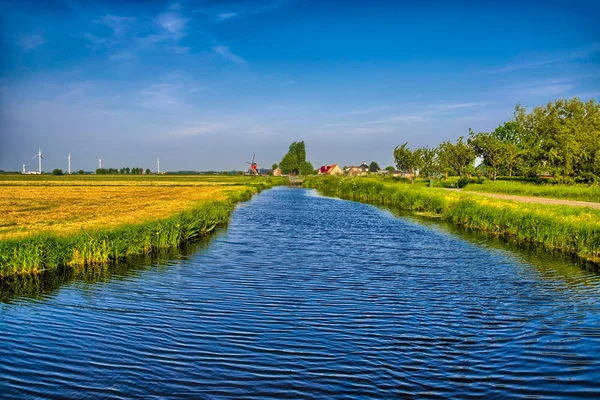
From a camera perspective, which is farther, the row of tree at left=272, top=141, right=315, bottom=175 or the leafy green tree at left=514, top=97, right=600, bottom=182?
the row of tree at left=272, top=141, right=315, bottom=175

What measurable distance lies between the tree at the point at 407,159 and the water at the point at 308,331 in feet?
217

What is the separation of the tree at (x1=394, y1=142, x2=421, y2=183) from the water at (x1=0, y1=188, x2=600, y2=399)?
217 ft

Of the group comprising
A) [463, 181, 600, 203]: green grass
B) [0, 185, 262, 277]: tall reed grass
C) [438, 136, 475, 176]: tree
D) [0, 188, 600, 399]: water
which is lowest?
[0, 188, 600, 399]: water

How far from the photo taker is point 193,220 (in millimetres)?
24703

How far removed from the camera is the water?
7.63 meters

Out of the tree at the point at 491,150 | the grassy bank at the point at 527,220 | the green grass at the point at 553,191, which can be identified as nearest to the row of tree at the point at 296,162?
the tree at the point at 491,150

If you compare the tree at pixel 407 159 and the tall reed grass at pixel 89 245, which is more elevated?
the tree at pixel 407 159

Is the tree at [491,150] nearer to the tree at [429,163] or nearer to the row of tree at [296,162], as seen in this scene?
the tree at [429,163]

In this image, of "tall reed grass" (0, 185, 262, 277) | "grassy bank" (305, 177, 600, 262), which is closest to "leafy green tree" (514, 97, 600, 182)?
"grassy bank" (305, 177, 600, 262)

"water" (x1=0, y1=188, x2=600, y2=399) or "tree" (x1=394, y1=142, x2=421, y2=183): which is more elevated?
"tree" (x1=394, y1=142, x2=421, y2=183)

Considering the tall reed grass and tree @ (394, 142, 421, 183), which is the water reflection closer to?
the tall reed grass

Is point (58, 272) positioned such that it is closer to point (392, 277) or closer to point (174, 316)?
point (174, 316)

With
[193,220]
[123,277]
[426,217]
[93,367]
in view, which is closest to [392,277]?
[123,277]

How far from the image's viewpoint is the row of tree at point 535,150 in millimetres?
47125
